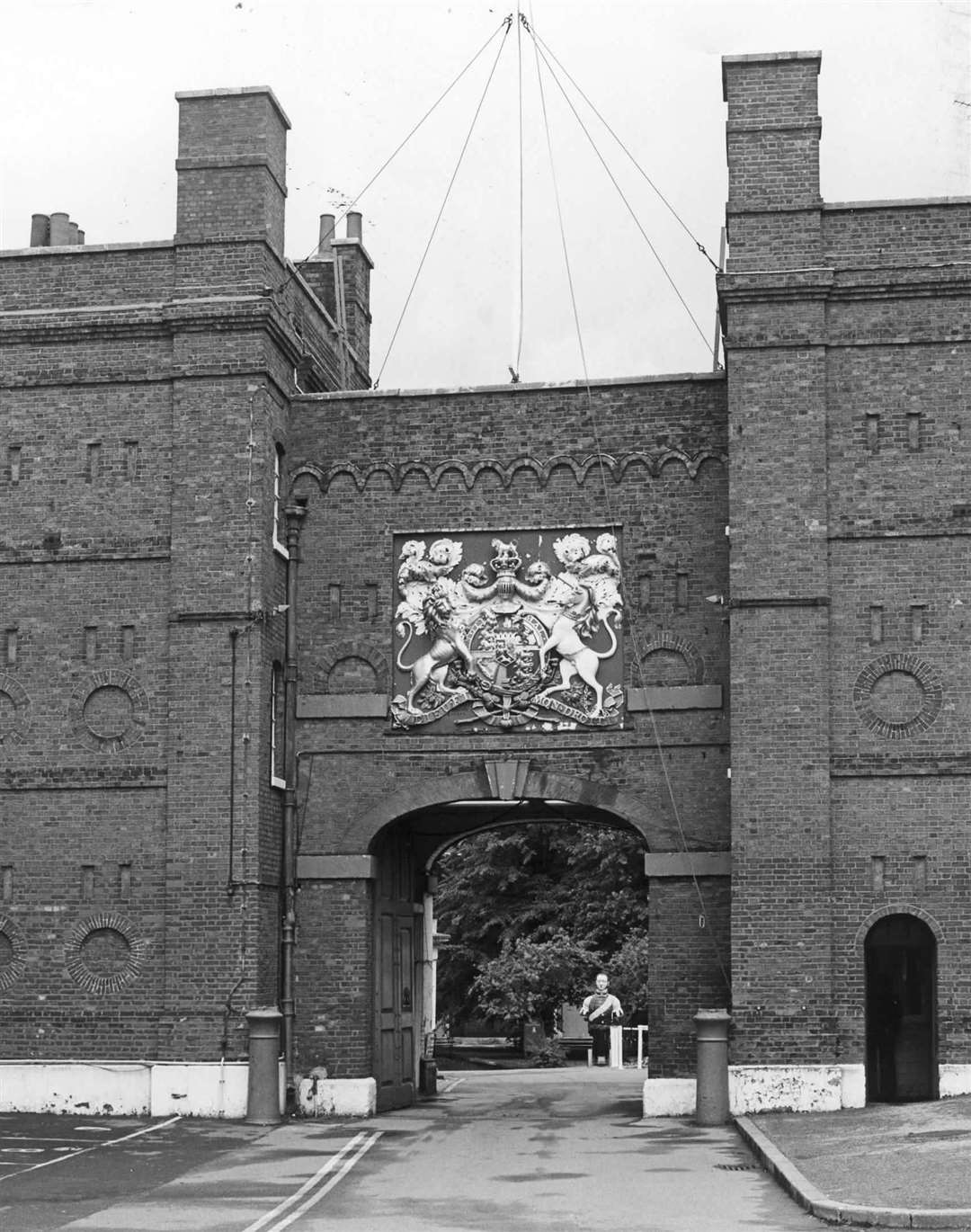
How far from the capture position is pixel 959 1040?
20.5m

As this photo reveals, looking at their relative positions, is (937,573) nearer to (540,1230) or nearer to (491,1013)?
(540,1230)

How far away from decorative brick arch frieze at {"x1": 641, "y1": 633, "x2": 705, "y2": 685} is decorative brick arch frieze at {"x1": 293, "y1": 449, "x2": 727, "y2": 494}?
198 cm

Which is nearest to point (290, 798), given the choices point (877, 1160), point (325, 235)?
point (877, 1160)

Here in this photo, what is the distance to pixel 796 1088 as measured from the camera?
2055cm

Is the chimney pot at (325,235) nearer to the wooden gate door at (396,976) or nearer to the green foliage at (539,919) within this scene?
the wooden gate door at (396,976)

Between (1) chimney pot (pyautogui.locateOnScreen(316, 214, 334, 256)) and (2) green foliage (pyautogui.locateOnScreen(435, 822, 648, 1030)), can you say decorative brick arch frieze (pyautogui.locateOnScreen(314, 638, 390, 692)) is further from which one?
(2) green foliage (pyautogui.locateOnScreen(435, 822, 648, 1030))

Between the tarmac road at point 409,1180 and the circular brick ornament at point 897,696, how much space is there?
15.9 ft

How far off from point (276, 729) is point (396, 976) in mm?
3911

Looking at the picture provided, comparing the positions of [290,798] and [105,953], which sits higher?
[290,798]

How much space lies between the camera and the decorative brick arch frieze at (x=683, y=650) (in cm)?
2238

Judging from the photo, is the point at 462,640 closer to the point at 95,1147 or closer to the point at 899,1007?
the point at 899,1007

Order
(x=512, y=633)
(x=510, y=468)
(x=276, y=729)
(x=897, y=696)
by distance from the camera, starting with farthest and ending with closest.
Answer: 1. (x=510, y=468)
2. (x=276, y=729)
3. (x=512, y=633)
4. (x=897, y=696)

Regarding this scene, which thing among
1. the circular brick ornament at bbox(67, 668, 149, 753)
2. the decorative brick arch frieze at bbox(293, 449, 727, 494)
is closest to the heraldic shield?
the decorative brick arch frieze at bbox(293, 449, 727, 494)

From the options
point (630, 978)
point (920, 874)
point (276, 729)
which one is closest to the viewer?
point (920, 874)
